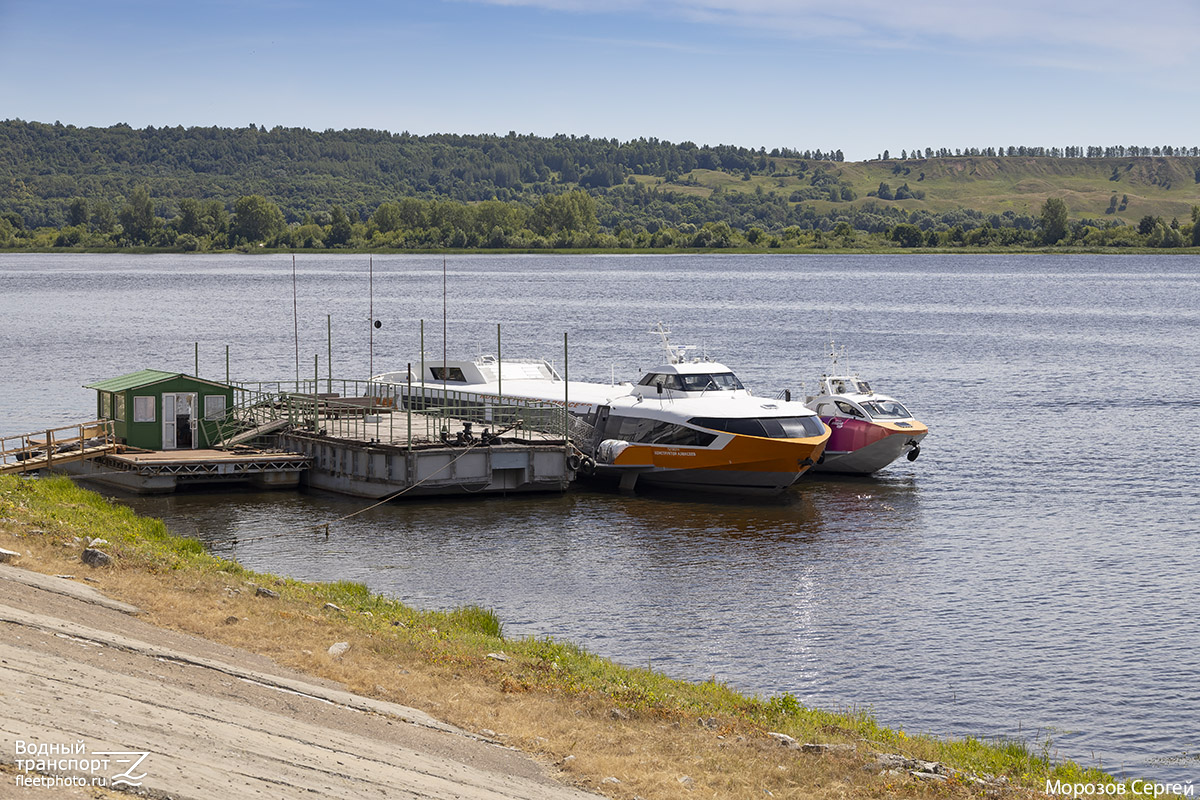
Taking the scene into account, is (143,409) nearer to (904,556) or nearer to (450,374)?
(450,374)

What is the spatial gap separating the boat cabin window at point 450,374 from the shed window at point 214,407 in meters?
9.83

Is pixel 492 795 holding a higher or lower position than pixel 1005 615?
higher

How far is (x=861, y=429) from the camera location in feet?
155

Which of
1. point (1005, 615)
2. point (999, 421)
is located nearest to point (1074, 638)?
point (1005, 615)

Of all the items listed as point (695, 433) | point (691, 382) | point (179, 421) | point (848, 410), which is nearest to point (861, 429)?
point (848, 410)

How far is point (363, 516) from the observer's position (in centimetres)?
4094

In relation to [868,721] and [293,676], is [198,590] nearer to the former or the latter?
[293,676]

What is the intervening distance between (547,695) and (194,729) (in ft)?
18.6

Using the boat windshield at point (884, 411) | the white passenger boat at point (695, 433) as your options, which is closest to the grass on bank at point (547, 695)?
the white passenger boat at point (695, 433)

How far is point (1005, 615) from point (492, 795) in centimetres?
1840

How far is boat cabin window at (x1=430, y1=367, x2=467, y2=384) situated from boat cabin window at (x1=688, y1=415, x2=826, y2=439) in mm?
13166

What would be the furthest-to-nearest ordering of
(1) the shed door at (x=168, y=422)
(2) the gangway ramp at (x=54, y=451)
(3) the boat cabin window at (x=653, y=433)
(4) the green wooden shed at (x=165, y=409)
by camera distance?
1. (1) the shed door at (x=168, y=422)
2. (4) the green wooden shed at (x=165, y=409)
3. (3) the boat cabin window at (x=653, y=433)
4. (2) the gangway ramp at (x=54, y=451)

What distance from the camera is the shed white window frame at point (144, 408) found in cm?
4510

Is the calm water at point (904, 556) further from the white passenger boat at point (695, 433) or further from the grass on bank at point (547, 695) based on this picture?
the grass on bank at point (547, 695)
